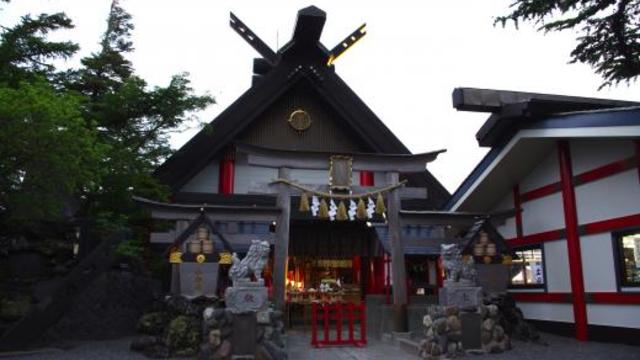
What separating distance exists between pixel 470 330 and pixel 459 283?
86 centimetres

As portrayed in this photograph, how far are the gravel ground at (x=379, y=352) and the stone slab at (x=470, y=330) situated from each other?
0.91ft

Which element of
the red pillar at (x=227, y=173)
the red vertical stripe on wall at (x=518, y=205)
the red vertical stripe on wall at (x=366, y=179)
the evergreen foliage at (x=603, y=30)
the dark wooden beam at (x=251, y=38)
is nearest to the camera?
the evergreen foliage at (x=603, y=30)

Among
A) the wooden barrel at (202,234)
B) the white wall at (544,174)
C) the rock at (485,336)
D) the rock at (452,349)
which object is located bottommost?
the rock at (452,349)

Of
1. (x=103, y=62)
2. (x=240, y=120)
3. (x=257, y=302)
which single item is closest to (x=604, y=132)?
(x=257, y=302)

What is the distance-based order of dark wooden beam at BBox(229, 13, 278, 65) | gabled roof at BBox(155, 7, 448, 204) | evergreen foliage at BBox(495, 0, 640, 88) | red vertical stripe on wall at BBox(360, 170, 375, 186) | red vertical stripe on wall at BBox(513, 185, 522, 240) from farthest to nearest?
dark wooden beam at BBox(229, 13, 278, 65)
red vertical stripe on wall at BBox(360, 170, 375, 186)
gabled roof at BBox(155, 7, 448, 204)
red vertical stripe on wall at BBox(513, 185, 522, 240)
evergreen foliage at BBox(495, 0, 640, 88)

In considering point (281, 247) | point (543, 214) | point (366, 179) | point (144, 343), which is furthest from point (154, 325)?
point (543, 214)

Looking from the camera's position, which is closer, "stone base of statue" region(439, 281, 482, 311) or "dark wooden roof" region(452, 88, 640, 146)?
"stone base of statue" region(439, 281, 482, 311)

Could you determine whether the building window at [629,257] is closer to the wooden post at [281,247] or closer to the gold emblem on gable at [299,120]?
the wooden post at [281,247]

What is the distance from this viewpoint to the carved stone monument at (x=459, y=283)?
897cm

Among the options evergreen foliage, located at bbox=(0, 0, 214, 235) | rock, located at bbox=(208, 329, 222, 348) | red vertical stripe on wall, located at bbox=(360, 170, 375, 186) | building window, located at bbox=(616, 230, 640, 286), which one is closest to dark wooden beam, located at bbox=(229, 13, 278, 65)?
evergreen foliage, located at bbox=(0, 0, 214, 235)

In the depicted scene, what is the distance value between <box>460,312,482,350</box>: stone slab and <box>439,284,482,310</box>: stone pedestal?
161mm

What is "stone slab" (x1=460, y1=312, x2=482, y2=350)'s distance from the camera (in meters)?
8.79

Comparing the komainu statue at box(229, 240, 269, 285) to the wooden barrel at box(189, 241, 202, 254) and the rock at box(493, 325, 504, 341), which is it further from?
the rock at box(493, 325, 504, 341)

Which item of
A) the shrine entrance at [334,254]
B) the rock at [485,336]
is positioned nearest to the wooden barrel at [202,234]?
the rock at [485,336]
